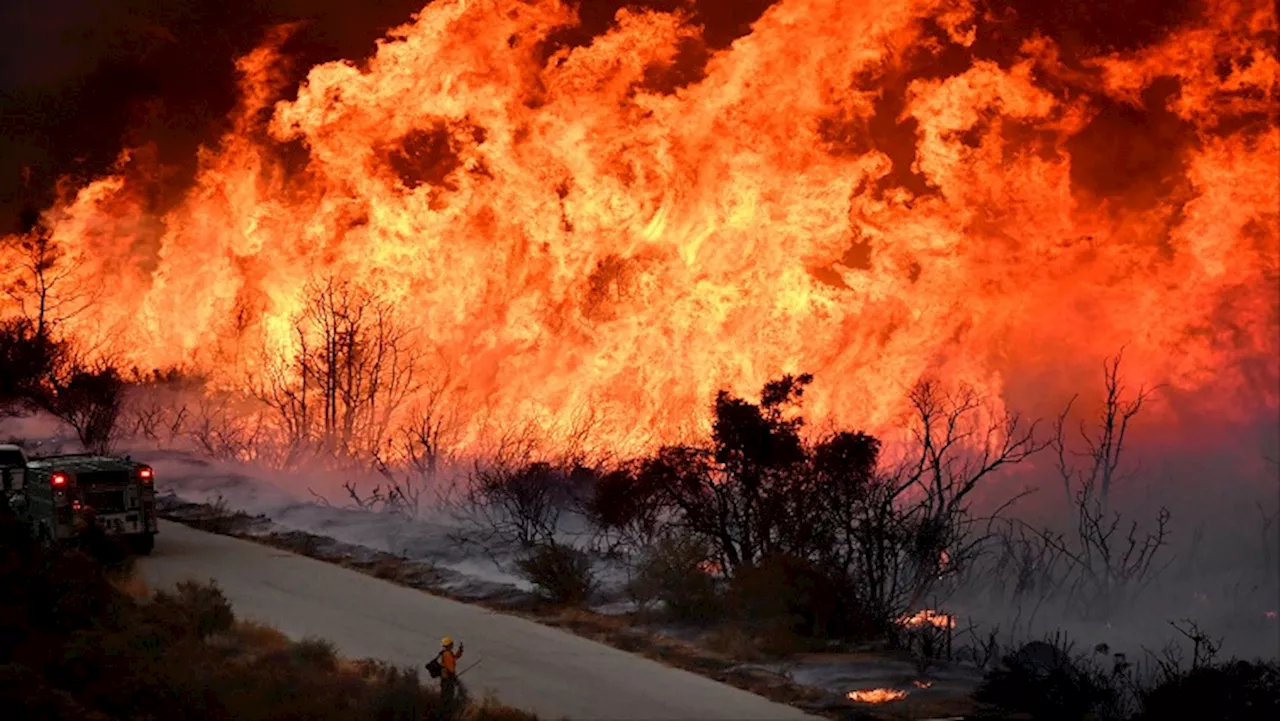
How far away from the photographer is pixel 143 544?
20625 millimetres

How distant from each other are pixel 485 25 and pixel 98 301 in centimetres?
1542

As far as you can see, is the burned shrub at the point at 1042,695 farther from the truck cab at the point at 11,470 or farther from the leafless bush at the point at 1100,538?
the truck cab at the point at 11,470

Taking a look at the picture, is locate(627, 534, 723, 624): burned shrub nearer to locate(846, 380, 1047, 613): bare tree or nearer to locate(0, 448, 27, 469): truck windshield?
locate(846, 380, 1047, 613): bare tree

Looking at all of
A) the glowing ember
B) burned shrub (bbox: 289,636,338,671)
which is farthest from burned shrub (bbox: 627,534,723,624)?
burned shrub (bbox: 289,636,338,671)

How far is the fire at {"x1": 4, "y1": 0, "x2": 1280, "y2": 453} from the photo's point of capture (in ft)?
89.8

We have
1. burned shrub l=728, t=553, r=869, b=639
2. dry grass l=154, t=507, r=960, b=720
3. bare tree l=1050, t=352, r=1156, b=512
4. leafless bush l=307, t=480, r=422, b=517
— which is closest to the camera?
dry grass l=154, t=507, r=960, b=720

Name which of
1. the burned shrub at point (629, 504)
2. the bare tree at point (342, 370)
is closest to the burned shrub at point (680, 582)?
the burned shrub at point (629, 504)

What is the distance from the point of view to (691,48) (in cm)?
3056

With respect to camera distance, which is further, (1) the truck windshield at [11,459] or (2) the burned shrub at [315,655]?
(1) the truck windshield at [11,459]

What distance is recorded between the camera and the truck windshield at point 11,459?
2267 centimetres

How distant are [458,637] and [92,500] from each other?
7.13 metres

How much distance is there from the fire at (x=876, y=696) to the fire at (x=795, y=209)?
482 inches

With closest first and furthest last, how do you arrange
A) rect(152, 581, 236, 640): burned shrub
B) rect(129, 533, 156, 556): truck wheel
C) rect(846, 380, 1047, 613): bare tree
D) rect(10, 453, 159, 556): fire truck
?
rect(152, 581, 236, 640): burned shrub, rect(846, 380, 1047, 613): bare tree, rect(10, 453, 159, 556): fire truck, rect(129, 533, 156, 556): truck wheel

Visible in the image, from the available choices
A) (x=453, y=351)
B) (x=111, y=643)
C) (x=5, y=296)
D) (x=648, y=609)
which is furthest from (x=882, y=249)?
(x=5, y=296)
